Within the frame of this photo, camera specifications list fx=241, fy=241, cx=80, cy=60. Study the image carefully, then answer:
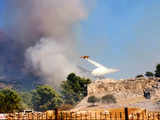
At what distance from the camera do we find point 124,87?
4306 inches

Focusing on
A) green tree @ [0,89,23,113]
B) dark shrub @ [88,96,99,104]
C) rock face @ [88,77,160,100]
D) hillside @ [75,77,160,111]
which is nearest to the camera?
green tree @ [0,89,23,113]

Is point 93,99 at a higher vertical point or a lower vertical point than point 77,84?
lower

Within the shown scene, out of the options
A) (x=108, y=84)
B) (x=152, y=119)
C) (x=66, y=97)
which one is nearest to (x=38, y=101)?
(x=66, y=97)

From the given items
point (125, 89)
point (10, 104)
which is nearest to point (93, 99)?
point (125, 89)

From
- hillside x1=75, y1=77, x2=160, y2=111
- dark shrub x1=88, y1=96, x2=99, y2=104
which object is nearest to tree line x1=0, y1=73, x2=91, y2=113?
hillside x1=75, y1=77, x2=160, y2=111

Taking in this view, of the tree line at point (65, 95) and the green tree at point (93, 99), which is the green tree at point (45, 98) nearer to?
the tree line at point (65, 95)

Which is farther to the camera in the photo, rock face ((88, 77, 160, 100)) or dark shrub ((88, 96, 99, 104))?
dark shrub ((88, 96, 99, 104))

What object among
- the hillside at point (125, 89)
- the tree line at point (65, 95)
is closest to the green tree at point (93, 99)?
the hillside at point (125, 89)

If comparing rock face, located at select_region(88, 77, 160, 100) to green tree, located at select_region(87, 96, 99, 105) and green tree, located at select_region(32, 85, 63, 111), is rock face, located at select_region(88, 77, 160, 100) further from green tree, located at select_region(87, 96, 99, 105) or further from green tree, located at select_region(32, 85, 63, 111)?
green tree, located at select_region(32, 85, 63, 111)

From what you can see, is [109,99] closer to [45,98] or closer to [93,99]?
[93,99]

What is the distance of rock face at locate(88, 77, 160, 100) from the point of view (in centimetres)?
10356

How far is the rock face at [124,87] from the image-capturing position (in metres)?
104

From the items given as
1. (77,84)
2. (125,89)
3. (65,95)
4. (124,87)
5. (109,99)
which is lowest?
(109,99)

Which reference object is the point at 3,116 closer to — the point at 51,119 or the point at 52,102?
the point at 51,119
